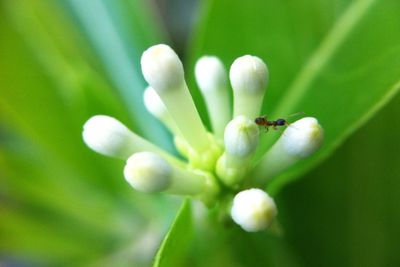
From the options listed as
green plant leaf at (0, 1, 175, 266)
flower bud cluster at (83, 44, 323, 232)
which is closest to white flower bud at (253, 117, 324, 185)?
flower bud cluster at (83, 44, 323, 232)

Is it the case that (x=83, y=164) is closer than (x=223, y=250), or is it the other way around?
(x=223, y=250)

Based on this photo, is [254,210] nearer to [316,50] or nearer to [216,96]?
[216,96]

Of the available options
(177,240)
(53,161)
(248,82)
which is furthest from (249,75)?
(53,161)

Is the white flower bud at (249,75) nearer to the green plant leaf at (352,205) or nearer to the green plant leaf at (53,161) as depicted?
the green plant leaf at (352,205)

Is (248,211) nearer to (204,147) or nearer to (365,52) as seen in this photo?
(204,147)

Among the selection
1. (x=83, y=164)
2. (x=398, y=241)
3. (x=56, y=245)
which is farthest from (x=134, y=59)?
(x=398, y=241)

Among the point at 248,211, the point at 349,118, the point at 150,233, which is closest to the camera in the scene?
the point at 248,211
